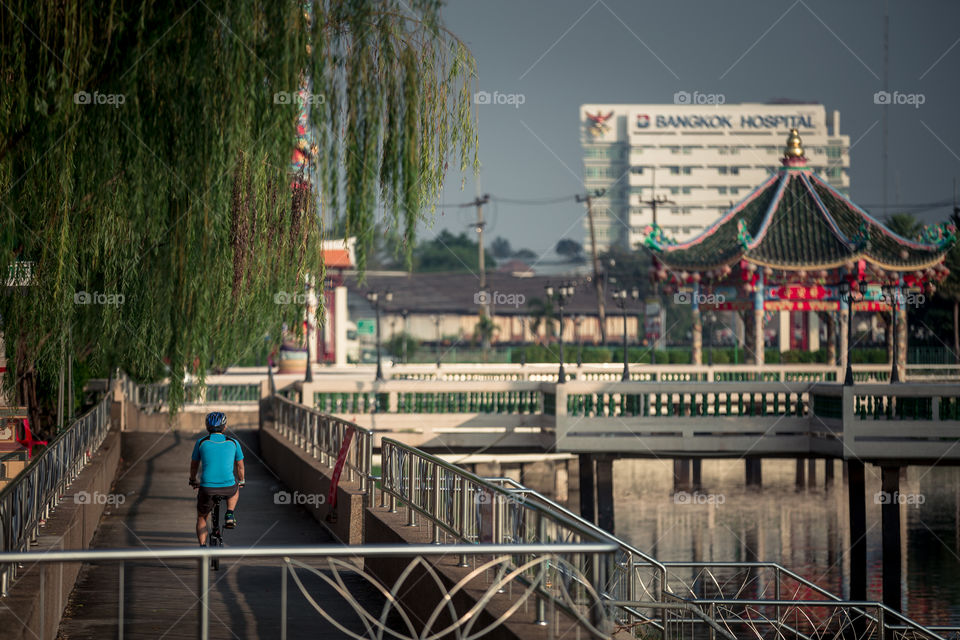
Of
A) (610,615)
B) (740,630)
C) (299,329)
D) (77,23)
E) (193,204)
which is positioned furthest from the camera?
(740,630)

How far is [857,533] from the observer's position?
74.8ft

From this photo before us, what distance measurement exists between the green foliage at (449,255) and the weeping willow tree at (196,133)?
133 meters

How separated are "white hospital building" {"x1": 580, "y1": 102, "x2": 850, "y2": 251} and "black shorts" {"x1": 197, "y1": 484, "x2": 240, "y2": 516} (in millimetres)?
167983

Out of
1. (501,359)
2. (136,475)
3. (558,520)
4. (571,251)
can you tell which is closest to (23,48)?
(558,520)

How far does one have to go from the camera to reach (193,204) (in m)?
9.45

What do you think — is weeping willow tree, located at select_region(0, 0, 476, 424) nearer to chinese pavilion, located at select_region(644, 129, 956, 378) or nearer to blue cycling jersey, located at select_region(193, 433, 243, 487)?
blue cycling jersey, located at select_region(193, 433, 243, 487)

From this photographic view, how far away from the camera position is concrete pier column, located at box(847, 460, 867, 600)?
21.9 metres

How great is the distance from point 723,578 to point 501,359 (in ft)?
159

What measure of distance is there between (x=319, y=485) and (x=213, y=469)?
4.78 m

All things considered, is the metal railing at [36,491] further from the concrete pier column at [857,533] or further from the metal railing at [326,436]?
the concrete pier column at [857,533]

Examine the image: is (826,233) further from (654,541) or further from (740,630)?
(740,630)

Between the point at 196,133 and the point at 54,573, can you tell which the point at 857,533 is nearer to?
the point at 54,573

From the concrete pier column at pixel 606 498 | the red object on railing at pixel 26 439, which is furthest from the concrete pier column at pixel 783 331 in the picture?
the red object on railing at pixel 26 439

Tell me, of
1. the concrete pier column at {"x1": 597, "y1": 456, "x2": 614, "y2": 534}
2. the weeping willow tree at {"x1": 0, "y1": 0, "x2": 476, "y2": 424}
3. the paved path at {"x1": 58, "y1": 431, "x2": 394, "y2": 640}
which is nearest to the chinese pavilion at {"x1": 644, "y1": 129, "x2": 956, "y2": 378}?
the concrete pier column at {"x1": 597, "y1": 456, "x2": 614, "y2": 534}
